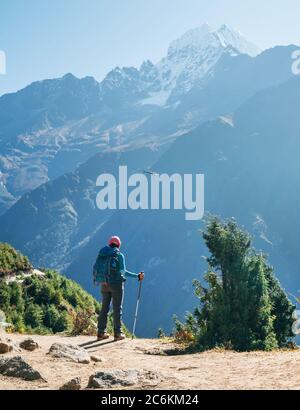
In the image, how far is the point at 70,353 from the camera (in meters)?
11.2

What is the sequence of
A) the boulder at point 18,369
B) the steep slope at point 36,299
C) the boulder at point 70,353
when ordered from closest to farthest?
the boulder at point 18,369 → the boulder at point 70,353 → the steep slope at point 36,299

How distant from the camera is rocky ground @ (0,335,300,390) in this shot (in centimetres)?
841

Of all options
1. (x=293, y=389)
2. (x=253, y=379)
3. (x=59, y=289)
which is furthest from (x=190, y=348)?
(x=59, y=289)

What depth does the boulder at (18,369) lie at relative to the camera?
909 cm

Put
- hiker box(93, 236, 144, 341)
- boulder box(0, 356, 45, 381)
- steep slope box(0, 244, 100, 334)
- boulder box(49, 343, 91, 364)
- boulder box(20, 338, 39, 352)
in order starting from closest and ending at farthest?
boulder box(0, 356, 45, 381)
boulder box(49, 343, 91, 364)
boulder box(20, 338, 39, 352)
hiker box(93, 236, 144, 341)
steep slope box(0, 244, 100, 334)

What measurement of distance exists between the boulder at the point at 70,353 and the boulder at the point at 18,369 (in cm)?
158

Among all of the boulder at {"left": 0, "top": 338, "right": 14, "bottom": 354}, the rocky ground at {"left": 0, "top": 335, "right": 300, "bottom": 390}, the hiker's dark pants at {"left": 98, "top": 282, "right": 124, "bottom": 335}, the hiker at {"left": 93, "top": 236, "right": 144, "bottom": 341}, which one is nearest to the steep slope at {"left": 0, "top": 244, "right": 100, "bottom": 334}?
the hiker's dark pants at {"left": 98, "top": 282, "right": 124, "bottom": 335}

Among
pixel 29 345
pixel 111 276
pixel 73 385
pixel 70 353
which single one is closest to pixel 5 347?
pixel 29 345

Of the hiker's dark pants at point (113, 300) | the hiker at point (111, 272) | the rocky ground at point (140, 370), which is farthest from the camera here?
the hiker's dark pants at point (113, 300)

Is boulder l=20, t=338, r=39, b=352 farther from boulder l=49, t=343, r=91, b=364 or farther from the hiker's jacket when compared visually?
the hiker's jacket

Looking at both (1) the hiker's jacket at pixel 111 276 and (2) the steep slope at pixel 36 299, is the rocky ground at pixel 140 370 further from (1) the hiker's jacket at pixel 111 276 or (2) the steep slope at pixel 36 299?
(2) the steep slope at pixel 36 299

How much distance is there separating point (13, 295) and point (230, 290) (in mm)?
16135

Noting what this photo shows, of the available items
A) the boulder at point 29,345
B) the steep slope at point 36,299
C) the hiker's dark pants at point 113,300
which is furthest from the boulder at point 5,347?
the steep slope at point 36,299

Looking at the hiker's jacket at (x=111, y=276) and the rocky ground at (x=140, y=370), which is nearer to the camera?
the rocky ground at (x=140, y=370)
